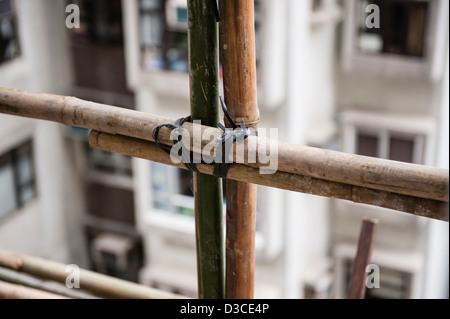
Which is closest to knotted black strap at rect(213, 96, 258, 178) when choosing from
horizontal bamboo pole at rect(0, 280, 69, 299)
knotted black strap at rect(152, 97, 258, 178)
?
knotted black strap at rect(152, 97, 258, 178)

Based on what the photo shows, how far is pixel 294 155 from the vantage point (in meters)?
2.25

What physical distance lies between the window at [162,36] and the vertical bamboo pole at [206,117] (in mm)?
4800

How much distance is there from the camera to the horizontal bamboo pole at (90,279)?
9.59ft

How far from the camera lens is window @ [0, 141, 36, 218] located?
26.7 feet

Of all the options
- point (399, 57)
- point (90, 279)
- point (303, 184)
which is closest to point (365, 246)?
point (303, 184)

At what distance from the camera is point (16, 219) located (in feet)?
27.7

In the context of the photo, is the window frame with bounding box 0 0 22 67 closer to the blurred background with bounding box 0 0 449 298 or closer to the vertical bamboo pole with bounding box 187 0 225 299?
the blurred background with bounding box 0 0 449 298

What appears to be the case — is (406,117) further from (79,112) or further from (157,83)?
(79,112)

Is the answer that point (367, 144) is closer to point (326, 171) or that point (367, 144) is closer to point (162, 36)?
point (162, 36)

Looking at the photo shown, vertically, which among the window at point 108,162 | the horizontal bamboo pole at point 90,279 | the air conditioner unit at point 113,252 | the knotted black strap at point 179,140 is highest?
the knotted black strap at point 179,140

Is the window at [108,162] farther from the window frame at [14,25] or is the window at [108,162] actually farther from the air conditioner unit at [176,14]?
the air conditioner unit at [176,14]

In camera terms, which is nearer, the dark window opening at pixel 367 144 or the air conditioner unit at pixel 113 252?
the dark window opening at pixel 367 144

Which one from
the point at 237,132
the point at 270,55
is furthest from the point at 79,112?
the point at 270,55

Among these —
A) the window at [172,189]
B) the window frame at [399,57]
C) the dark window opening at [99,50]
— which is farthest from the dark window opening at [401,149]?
the dark window opening at [99,50]
